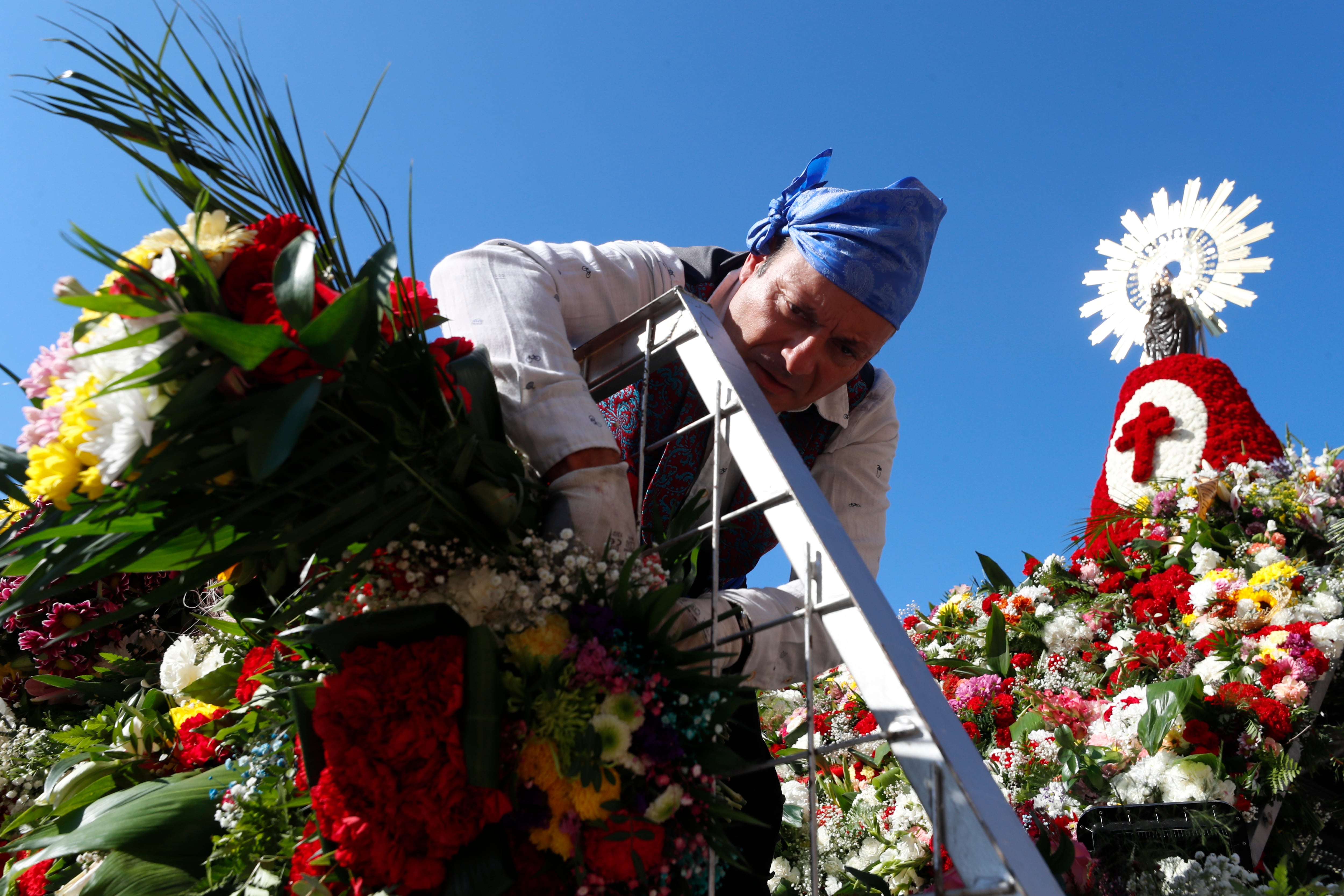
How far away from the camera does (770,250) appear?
5.49ft

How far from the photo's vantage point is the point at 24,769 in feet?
6.08

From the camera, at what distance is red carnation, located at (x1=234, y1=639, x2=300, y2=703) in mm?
1184

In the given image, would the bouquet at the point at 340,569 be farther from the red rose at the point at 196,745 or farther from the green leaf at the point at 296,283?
the red rose at the point at 196,745

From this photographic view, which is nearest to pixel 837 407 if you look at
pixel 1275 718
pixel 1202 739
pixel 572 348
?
pixel 572 348

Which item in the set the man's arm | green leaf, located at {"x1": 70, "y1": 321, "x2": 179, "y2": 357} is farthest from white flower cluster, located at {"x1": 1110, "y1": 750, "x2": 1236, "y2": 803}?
green leaf, located at {"x1": 70, "y1": 321, "x2": 179, "y2": 357}

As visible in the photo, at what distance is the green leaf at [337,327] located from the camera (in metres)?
0.74

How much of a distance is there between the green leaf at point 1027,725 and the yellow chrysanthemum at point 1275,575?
105 centimetres

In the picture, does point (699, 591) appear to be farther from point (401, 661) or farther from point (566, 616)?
Answer: point (401, 661)

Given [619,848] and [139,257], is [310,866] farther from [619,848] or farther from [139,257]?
[139,257]

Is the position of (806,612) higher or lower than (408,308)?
lower

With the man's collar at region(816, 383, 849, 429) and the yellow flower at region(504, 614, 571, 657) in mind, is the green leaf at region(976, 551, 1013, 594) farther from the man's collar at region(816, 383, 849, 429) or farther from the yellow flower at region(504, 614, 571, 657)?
the yellow flower at region(504, 614, 571, 657)

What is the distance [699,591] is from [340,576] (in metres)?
0.77

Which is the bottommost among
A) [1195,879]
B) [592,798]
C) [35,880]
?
[1195,879]

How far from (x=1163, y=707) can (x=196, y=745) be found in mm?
2176
